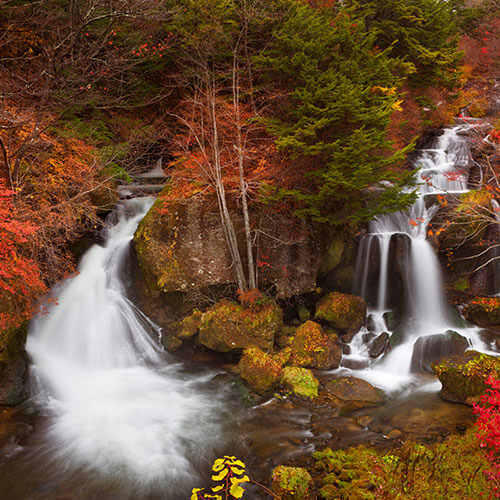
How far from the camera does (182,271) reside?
9367mm

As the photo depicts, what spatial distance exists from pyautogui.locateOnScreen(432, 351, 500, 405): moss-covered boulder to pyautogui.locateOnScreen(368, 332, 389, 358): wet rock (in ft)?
6.84

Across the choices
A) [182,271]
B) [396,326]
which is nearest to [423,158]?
[396,326]

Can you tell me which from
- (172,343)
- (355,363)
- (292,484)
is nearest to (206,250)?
(172,343)


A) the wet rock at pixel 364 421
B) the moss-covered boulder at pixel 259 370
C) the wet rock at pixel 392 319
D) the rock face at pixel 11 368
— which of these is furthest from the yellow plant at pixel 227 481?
the wet rock at pixel 392 319

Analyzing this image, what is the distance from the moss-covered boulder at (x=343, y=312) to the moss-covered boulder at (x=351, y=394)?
2.25 m

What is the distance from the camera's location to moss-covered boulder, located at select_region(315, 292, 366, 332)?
381 inches

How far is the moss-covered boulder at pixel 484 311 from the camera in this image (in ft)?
31.1


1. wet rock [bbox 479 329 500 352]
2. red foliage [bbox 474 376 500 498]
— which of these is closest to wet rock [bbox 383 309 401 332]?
wet rock [bbox 479 329 500 352]

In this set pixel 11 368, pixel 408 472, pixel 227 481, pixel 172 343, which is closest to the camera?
pixel 227 481

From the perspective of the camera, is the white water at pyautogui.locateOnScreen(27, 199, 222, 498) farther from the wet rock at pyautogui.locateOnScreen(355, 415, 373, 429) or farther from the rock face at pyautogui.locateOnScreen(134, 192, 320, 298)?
the wet rock at pyautogui.locateOnScreen(355, 415, 373, 429)

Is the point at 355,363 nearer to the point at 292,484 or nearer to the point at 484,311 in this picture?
the point at 484,311

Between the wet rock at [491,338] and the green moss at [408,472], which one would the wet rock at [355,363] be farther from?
the wet rock at [491,338]

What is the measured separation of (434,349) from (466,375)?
5.92ft

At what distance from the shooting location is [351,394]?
23.7 feet
